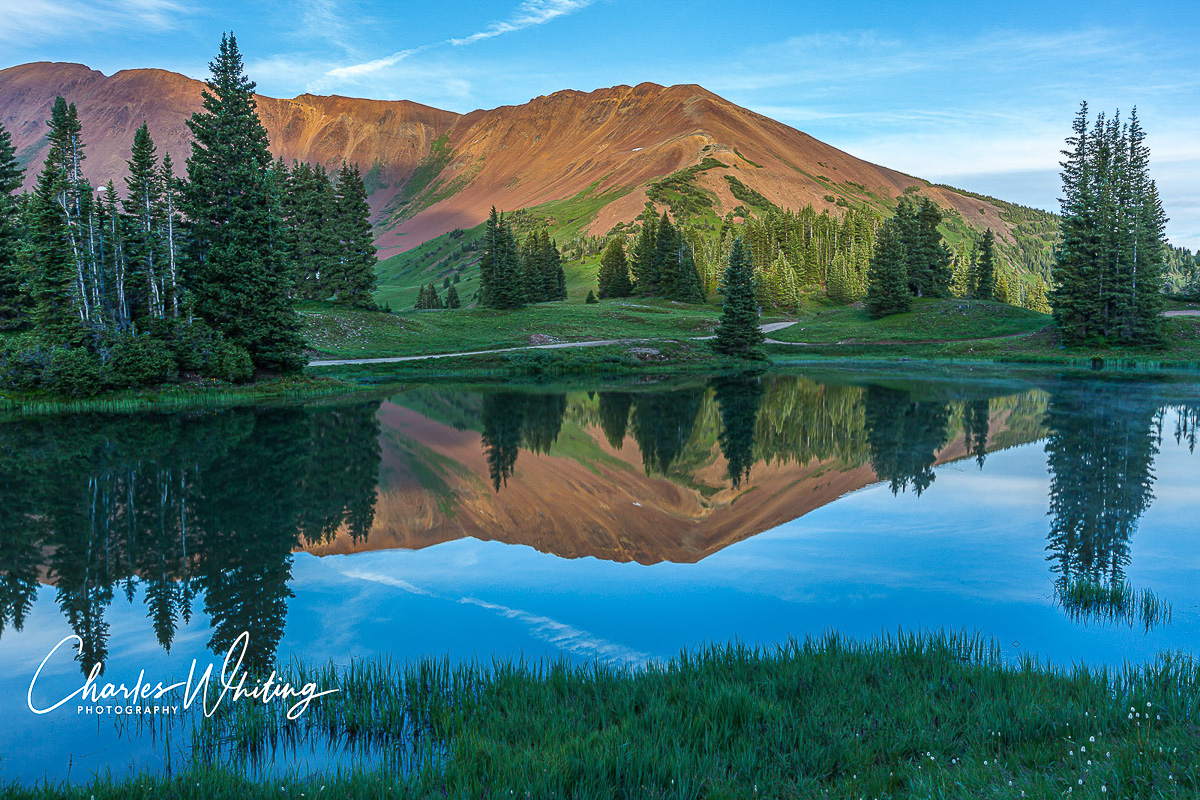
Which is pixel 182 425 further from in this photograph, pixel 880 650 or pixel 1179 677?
pixel 1179 677

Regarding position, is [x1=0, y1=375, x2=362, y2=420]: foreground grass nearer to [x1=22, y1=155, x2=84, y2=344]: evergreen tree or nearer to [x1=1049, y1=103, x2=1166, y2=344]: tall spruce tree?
[x1=22, y1=155, x2=84, y2=344]: evergreen tree

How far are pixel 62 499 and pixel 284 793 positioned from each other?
13322 millimetres

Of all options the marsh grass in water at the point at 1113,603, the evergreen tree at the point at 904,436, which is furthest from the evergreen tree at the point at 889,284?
the marsh grass in water at the point at 1113,603

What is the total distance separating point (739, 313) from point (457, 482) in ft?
143

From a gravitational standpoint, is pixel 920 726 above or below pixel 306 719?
above

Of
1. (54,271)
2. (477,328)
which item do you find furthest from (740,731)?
(477,328)

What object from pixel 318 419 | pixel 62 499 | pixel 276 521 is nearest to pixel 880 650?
pixel 276 521

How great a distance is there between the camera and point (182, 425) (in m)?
25.8

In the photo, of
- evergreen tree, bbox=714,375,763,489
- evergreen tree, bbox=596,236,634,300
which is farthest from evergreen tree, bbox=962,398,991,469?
evergreen tree, bbox=596,236,634,300

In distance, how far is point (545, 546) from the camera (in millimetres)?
12789

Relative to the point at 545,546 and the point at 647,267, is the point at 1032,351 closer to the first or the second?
the point at 647,267

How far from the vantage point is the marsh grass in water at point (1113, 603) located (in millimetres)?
8977

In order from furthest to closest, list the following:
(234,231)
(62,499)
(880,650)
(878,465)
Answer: (234,231) < (878,465) < (62,499) < (880,650)

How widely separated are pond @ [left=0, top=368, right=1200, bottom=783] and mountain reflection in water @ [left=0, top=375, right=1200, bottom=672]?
0.09 meters
